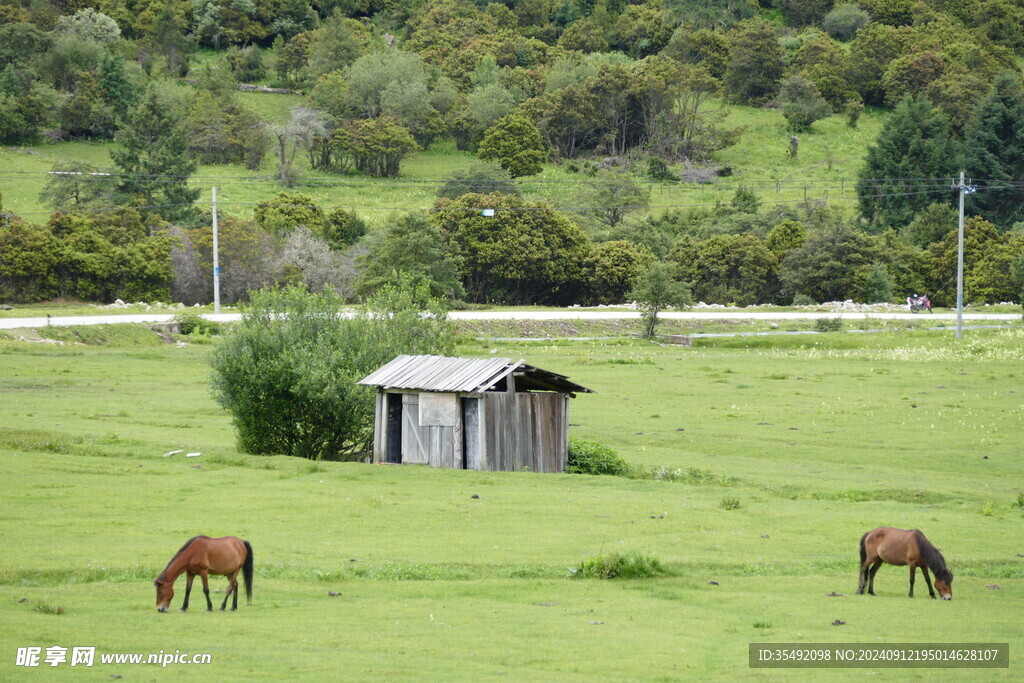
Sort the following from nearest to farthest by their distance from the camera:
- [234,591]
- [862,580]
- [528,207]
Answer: [234,591]
[862,580]
[528,207]

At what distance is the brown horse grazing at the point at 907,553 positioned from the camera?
56.4 ft

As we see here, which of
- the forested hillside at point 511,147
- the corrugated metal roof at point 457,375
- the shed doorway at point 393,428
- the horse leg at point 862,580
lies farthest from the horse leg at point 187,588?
the forested hillside at point 511,147

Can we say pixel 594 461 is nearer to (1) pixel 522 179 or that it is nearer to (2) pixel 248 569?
(2) pixel 248 569

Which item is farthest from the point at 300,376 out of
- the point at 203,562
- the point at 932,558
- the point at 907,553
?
the point at 932,558

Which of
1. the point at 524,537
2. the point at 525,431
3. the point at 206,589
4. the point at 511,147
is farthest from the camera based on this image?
the point at 511,147

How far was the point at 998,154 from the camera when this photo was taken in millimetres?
119562

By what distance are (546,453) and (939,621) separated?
16.5 m

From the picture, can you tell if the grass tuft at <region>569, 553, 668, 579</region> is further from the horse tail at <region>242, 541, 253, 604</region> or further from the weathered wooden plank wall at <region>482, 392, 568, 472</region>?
the weathered wooden plank wall at <region>482, 392, 568, 472</region>

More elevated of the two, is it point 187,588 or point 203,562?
point 203,562

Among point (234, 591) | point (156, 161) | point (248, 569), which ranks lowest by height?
point (234, 591)

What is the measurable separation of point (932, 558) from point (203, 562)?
33.9 ft

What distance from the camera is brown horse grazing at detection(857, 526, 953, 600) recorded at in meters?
17.2

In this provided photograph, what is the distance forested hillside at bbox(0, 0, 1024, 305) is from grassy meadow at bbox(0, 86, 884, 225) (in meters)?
0.44

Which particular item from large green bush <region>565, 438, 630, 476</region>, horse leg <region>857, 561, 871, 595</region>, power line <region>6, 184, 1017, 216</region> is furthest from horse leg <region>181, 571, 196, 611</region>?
power line <region>6, 184, 1017, 216</region>
